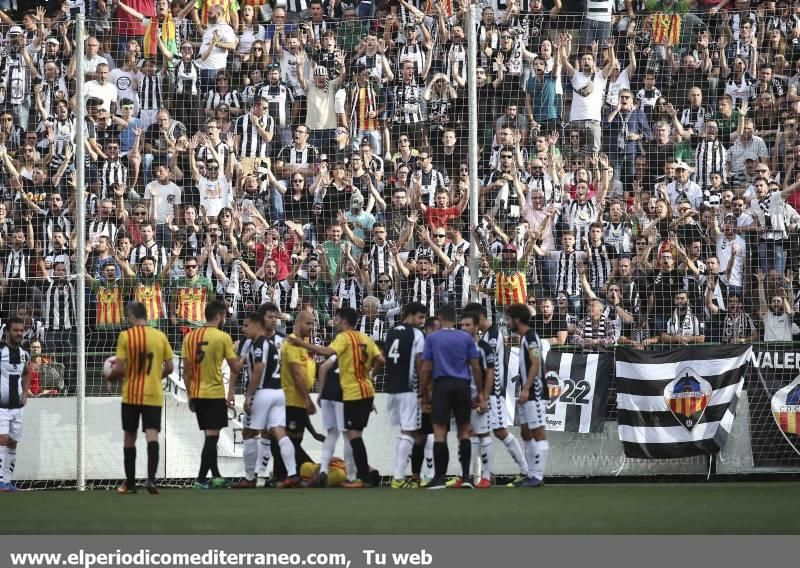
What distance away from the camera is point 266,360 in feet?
51.4

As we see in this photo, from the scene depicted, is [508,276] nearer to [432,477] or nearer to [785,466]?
[432,477]

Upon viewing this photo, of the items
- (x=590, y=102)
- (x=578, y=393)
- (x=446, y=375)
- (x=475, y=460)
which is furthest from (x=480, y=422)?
(x=590, y=102)

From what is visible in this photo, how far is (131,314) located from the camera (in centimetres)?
1444

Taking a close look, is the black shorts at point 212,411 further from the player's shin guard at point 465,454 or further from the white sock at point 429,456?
the player's shin guard at point 465,454

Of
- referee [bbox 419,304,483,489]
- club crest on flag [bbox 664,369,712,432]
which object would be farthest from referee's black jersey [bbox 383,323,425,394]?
club crest on flag [bbox 664,369,712,432]

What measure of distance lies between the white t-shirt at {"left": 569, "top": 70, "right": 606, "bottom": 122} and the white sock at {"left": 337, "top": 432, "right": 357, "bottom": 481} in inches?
259

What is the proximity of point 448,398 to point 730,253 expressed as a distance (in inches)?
216

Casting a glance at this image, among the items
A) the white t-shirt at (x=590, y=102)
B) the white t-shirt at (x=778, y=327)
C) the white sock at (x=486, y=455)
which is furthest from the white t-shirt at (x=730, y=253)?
the white sock at (x=486, y=455)

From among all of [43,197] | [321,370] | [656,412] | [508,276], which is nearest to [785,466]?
[656,412]

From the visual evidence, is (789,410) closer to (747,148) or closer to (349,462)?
(747,148)

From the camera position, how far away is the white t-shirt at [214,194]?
754 inches

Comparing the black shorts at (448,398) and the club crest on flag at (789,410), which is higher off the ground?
the black shorts at (448,398)

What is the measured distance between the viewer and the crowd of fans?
18203 millimetres

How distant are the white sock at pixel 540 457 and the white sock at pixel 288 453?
2657mm
